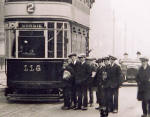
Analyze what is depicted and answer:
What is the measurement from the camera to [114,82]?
1291 centimetres

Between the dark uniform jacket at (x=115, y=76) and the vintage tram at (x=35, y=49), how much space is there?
7.46 ft

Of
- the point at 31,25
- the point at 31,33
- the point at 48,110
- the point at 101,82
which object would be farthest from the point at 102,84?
the point at 31,25

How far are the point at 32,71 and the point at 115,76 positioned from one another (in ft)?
10.6

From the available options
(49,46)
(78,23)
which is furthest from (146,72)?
(78,23)

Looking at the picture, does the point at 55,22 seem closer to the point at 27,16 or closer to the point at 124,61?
the point at 27,16

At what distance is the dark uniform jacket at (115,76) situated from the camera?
12883 mm

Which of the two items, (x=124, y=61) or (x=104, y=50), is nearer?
(x=124, y=61)

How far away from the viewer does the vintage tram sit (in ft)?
48.6

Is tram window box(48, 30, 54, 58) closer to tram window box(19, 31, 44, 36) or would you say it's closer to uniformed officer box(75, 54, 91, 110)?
tram window box(19, 31, 44, 36)

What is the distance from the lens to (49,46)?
14898 millimetres

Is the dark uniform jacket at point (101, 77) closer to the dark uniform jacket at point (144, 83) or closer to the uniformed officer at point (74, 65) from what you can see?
the dark uniform jacket at point (144, 83)

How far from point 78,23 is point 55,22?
2.26m

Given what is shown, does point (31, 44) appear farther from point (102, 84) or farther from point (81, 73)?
point (102, 84)

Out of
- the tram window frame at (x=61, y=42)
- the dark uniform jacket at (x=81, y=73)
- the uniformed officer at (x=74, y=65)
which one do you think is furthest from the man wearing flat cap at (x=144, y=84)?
the tram window frame at (x=61, y=42)
